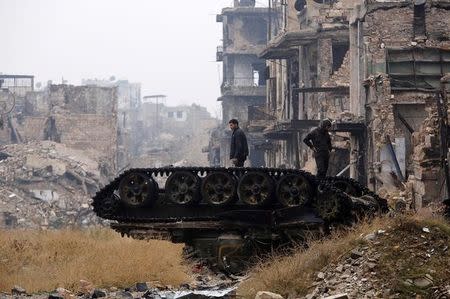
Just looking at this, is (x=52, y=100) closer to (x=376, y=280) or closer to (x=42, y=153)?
(x=42, y=153)

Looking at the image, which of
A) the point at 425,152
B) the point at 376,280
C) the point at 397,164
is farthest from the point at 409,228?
the point at 397,164

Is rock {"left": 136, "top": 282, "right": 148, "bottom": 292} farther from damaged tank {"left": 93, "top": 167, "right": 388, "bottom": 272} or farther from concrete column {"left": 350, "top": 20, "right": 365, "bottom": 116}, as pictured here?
concrete column {"left": 350, "top": 20, "right": 365, "bottom": 116}

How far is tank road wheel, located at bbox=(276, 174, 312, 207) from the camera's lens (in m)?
16.7

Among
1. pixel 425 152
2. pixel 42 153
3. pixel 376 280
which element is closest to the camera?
pixel 376 280

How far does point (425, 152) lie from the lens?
2355 cm

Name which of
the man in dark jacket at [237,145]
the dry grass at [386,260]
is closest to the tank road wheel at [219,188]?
the man in dark jacket at [237,145]

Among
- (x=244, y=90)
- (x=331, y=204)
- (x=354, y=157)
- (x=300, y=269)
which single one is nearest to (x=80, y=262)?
(x=331, y=204)

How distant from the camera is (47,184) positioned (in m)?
55.3

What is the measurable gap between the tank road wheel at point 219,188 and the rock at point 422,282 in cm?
608

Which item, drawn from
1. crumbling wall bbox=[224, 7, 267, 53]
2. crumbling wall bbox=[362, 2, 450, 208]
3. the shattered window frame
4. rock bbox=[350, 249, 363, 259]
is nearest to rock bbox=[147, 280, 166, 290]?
rock bbox=[350, 249, 363, 259]

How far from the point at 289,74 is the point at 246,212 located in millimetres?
28539

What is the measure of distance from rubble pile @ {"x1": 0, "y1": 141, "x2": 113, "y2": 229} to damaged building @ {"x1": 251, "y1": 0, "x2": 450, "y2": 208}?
15077 millimetres

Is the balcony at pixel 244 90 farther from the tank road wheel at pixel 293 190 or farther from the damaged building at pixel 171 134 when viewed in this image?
the tank road wheel at pixel 293 190

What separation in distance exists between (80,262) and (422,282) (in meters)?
6.81
